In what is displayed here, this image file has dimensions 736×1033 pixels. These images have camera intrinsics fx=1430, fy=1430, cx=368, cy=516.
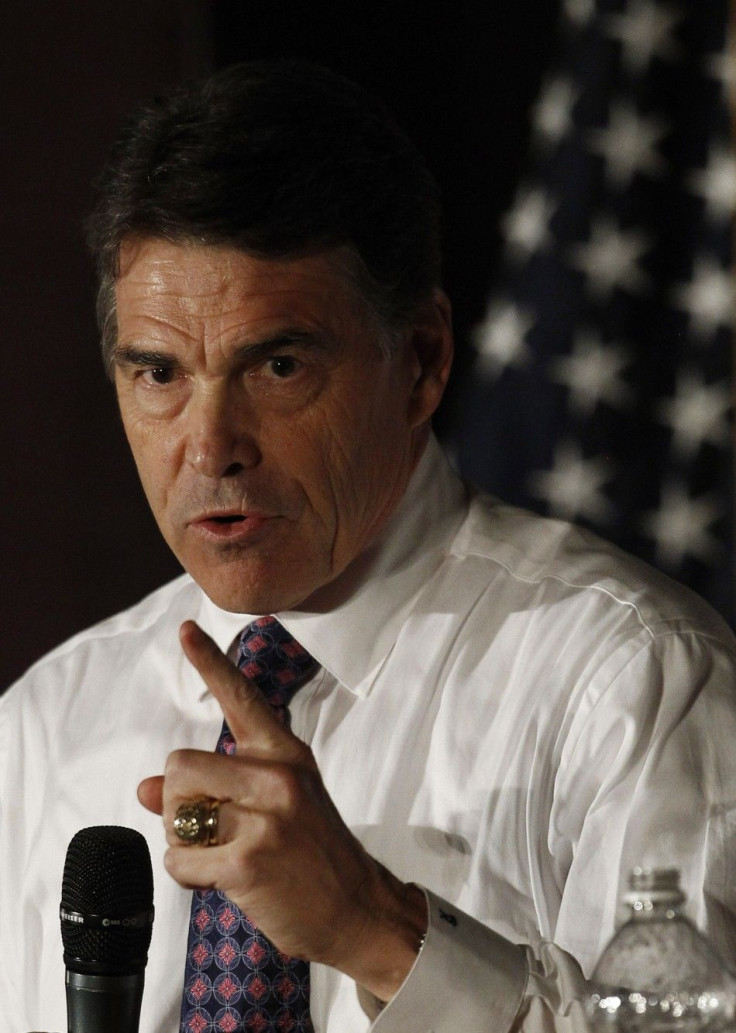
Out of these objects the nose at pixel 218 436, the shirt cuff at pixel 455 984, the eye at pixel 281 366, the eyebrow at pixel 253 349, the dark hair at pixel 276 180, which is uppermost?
the dark hair at pixel 276 180

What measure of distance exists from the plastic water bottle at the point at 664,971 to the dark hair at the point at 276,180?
3.00 ft

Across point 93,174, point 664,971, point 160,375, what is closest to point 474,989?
point 664,971

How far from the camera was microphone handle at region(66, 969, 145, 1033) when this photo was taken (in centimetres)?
112

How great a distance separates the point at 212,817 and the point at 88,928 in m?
0.13

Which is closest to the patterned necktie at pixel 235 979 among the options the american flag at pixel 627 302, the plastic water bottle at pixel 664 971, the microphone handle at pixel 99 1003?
the microphone handle at pixel 99 1003

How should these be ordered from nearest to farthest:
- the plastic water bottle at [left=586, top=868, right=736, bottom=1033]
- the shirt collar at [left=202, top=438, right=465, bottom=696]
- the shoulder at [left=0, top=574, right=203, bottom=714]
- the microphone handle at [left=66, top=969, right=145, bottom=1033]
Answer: the plastic water bottle at [left=586, top=868, right=736, bottom=1033]
the microphone handle at [left=66, top=969, right=145, bottom=1033]
the shirt collar at [left=202, top=438, right=465, bottom=696]
the shoulder at [left=0, top=574, right=203, bottom=714]

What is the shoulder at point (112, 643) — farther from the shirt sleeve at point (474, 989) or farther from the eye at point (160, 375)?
the shirt sleeve at point (474, 989)

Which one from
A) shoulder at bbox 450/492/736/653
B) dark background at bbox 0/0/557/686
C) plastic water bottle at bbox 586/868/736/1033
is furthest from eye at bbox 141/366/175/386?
dark background at bbox 0/0/557/686

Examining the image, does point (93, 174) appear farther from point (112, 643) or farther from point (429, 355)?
point (429, 355)

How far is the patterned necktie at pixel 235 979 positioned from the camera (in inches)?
60.6

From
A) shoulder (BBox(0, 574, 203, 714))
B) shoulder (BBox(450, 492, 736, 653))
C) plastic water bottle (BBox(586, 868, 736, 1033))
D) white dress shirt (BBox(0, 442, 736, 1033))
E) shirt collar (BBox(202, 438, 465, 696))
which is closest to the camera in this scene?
plastic water bottle (BBox(586, 868, 736, 1033))

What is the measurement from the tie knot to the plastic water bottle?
2.66ft

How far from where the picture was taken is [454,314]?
2.77m

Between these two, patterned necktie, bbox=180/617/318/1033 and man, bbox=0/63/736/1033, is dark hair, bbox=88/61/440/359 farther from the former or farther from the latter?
patterned necktie, bbox=180/617/318/1033
